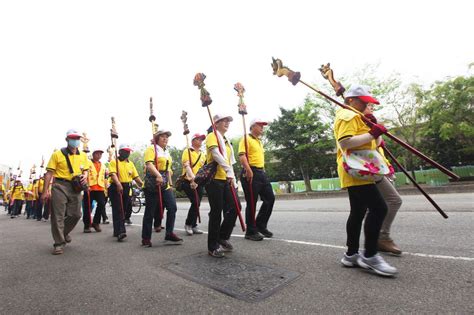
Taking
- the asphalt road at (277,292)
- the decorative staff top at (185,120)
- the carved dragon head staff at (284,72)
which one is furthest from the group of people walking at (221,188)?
the carved dragon head staff at (284,72)

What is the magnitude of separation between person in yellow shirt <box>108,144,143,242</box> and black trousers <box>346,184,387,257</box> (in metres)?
4.32

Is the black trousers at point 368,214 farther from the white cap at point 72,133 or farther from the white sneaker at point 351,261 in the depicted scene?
the white cap at point 72,133

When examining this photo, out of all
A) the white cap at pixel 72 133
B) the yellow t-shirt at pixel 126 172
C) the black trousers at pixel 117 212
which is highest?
the white cap at pixel 72 133

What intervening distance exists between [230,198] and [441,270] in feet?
8.08

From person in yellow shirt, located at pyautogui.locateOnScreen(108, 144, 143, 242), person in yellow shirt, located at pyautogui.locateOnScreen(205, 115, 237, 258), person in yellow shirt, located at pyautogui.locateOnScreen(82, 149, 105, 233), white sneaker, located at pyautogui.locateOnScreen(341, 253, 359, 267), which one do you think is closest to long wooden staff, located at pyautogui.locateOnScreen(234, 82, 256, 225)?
person in yellow shirt, located at pyautogui.locateOnScreen(205, 115, 237, 258)

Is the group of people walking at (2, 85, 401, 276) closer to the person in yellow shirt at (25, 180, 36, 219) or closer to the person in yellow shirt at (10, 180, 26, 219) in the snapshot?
the person in yellow shirt at (25, 180, 36, 219)

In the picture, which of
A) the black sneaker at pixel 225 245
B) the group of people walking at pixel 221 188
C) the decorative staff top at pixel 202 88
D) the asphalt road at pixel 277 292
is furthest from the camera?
the decorative staff top at pixel 202 88

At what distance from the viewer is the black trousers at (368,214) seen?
2.76 meters

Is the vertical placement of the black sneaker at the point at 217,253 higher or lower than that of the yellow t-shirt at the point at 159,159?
lower

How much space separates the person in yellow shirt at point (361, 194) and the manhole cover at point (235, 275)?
2.34ft

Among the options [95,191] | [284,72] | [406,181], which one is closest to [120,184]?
[95,191]

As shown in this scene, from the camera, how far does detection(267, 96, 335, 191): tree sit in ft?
84.8

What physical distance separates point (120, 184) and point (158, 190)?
1610mm

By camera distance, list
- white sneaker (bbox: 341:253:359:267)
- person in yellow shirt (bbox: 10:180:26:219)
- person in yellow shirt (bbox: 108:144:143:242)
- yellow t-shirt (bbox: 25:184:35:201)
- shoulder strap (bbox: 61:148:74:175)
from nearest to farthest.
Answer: white sneaker (bbox: 341:253:359:267), shoulder strap (bbox: 61:148:74:175), person in yellow shirt (bbox: 108:144:143:242), yellow t-shirt (bbox: 25:184:35:201), person in yellow shirt (bbox: 10:180:26:219)
